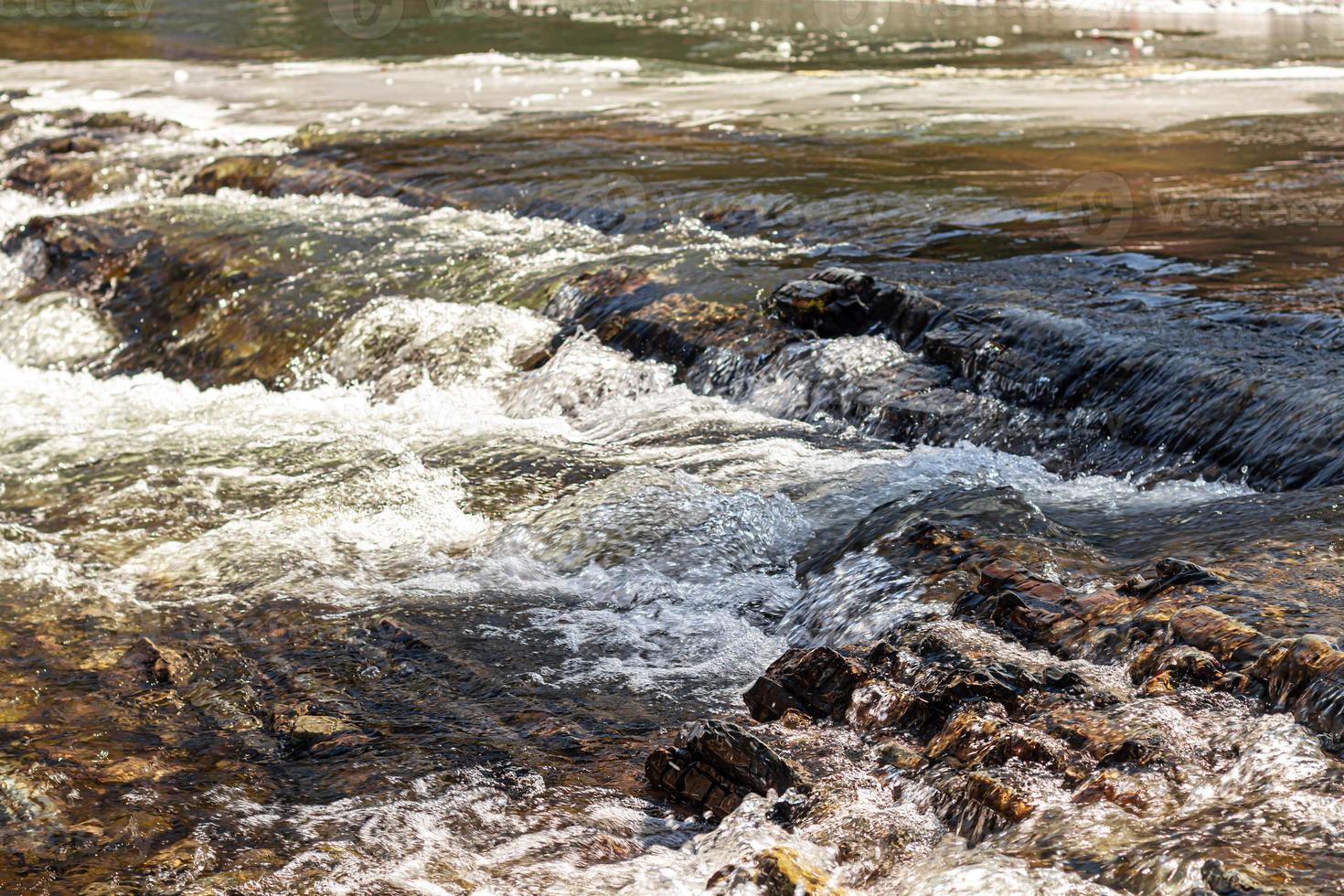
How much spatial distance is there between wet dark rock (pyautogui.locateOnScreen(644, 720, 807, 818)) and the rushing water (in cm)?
7

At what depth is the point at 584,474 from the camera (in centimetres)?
593

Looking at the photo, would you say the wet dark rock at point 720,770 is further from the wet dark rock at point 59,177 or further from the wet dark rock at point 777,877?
the wet dark rock at point 59,177

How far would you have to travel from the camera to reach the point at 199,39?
21.1 metres

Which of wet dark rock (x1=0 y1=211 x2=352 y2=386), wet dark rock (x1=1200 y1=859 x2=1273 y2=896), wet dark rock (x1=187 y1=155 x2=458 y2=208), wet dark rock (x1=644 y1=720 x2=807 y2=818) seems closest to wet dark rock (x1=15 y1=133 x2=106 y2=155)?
wet dark rock (x1=187 y1=155 x2=458 y2=208)

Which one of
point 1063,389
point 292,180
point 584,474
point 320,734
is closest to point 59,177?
point 292,180

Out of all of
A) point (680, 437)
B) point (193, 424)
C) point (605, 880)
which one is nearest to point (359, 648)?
point (605, 880)

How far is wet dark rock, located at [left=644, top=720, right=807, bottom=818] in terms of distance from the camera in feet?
10.8

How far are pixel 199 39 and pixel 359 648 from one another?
63.6 ft

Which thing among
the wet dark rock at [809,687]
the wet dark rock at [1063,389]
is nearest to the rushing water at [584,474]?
the wet dark rock at [1063,389]

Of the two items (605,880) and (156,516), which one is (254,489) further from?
(605,880)

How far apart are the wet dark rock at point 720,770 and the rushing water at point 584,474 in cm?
7

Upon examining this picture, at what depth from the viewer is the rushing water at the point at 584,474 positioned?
3.19 meters

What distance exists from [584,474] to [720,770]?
8.99ft

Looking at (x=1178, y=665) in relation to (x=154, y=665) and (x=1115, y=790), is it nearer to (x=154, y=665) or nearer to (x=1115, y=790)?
(x=1115, y=790)
